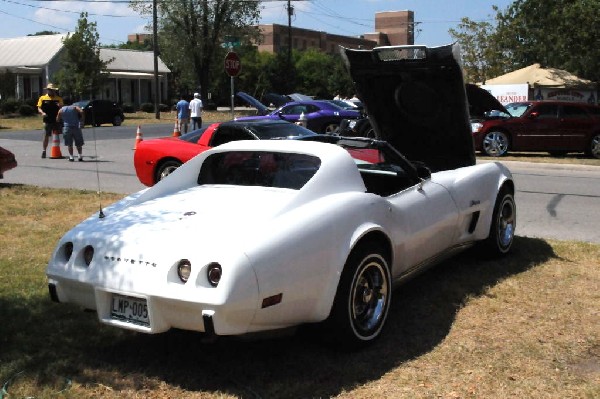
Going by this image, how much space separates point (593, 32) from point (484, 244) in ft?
71.9

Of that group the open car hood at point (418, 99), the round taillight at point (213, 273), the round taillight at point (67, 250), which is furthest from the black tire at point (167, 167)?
the round taillight at point (213, 273)

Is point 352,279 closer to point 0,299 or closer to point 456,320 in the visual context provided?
point 456,320

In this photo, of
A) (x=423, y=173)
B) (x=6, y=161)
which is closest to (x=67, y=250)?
(x=423, y=173)

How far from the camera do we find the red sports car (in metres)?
Result: 10.9

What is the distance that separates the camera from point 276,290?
3832 millimetres

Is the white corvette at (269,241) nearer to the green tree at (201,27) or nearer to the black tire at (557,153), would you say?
the black tire at (557,153)

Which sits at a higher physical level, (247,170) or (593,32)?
(593,32)

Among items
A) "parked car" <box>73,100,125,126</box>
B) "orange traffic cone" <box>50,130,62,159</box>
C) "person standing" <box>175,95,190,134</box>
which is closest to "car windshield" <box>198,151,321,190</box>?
"orange traffic cone" <box>50,130,62,159</box>

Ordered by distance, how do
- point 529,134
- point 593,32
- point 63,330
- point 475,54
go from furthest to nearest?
1. point 475,54
2. point 593,32
3. point 529,134
4. point 63,330

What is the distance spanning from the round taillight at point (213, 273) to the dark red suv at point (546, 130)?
15672mm

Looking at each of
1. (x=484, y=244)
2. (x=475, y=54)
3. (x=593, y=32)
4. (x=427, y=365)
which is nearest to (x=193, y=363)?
(x=427, y=365)

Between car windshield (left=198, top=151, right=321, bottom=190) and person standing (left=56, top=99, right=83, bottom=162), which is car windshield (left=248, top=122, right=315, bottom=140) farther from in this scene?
person standing (left=56, top=99, right=83, bottom=162)

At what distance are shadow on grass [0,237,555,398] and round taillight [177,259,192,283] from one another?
57cm

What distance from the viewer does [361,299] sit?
14.7ft
